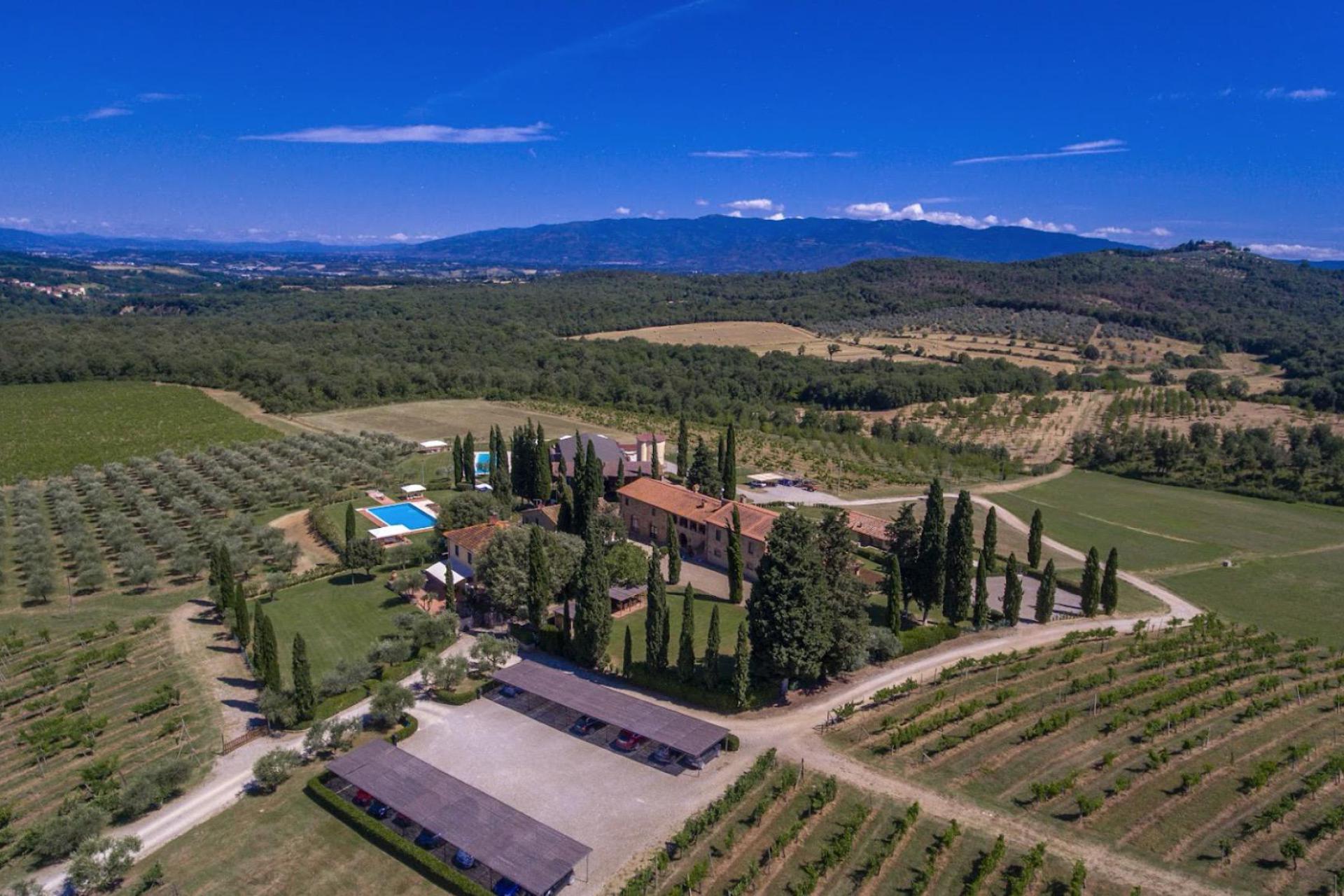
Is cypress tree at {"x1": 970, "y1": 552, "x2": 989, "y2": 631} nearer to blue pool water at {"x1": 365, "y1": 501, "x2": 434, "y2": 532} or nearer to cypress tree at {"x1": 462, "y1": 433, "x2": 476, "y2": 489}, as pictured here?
blue pool water at {"x1": 365, "y1": 501, "x2": 434, "y2": 532}

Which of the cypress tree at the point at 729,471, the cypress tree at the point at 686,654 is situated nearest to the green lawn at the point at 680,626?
the cypress tree at the point at 686,654

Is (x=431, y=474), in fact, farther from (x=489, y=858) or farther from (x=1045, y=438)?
(x=1045, y=438)

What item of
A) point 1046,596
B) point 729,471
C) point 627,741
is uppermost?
point 729,471

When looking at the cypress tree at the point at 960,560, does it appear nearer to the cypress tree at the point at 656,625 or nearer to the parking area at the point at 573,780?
the cypress tree at the point at 656,625

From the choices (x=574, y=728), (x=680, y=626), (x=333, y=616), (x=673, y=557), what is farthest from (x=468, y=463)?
(x=574, y=728)

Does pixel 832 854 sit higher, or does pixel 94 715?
pixel 832 854

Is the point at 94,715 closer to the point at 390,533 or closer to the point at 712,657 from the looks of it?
the point at 390,533
